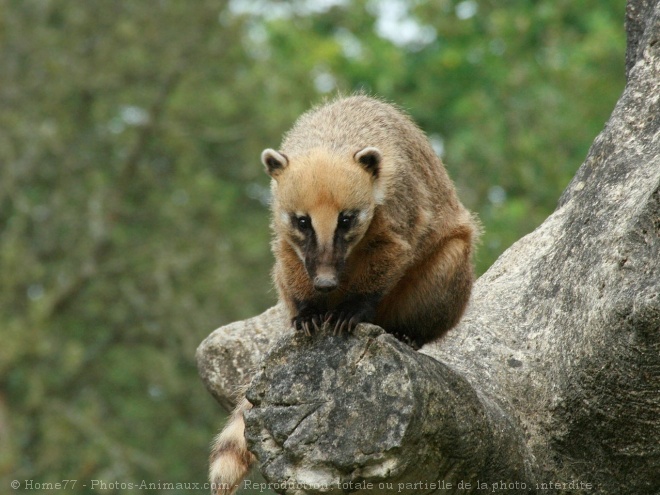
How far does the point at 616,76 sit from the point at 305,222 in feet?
56.5

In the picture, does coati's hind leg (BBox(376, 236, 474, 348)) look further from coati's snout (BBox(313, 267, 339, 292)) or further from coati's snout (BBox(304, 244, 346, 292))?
coati's snout (BBox(313, 267, 339, 292))

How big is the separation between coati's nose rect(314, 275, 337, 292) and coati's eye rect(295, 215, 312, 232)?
522 millimetres

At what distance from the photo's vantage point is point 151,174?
2664 cm

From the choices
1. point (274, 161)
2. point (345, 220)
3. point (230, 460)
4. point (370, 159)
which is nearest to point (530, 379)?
point (345, 220)

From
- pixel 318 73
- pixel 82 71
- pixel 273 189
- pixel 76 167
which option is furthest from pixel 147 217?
pixel 273 189

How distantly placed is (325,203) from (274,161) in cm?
73

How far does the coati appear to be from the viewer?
7598 millimetres

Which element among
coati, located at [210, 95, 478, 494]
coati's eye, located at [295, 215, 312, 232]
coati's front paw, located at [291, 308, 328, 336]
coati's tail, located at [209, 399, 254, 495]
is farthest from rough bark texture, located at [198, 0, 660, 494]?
coati's tail, located at [209, 399, 254, 495]

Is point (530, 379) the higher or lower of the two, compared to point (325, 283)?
lower

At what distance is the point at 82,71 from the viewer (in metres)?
25.4

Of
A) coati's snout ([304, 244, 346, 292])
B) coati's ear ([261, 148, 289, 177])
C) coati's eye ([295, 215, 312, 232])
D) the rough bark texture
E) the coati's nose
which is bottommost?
the rough bark texture

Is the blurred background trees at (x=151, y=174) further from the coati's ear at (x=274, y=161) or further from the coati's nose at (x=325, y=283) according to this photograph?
the coati's nose at (x=325, y=283)

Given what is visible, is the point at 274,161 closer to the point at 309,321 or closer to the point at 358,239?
the point at 358,239

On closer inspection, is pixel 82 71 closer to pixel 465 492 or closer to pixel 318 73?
pixel 318 73
